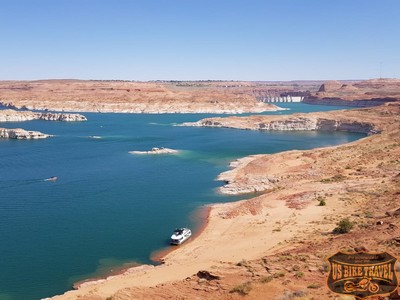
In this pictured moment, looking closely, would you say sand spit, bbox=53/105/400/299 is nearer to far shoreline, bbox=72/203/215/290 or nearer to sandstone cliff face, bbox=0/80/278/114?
far shoreline, bbox=72/203/215/290

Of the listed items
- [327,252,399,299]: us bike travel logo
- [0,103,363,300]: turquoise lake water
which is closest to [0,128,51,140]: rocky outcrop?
[0,103,363,300]: turquoise lake water

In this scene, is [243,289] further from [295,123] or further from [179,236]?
[295,123]

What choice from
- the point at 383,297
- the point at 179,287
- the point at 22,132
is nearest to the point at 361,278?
the point at 383,297

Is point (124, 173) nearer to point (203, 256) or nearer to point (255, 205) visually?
point (255, 205)

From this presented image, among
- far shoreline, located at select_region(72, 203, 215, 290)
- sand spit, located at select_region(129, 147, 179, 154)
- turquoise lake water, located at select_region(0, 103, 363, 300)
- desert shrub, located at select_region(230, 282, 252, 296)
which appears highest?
desert shrub, located at select_region(230, 282, 252, 296)

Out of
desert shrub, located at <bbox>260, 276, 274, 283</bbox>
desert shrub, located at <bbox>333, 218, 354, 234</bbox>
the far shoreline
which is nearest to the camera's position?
desert shrub, located at <bbox>260, 276, 274, 283</bbox>

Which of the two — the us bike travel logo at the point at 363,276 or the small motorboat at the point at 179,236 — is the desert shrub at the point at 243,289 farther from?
the small motorboat at the point at 179,236

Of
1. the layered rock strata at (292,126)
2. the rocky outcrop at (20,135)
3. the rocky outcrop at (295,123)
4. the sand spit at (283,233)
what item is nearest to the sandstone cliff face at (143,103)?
the rocky outcrop at (295,123)
